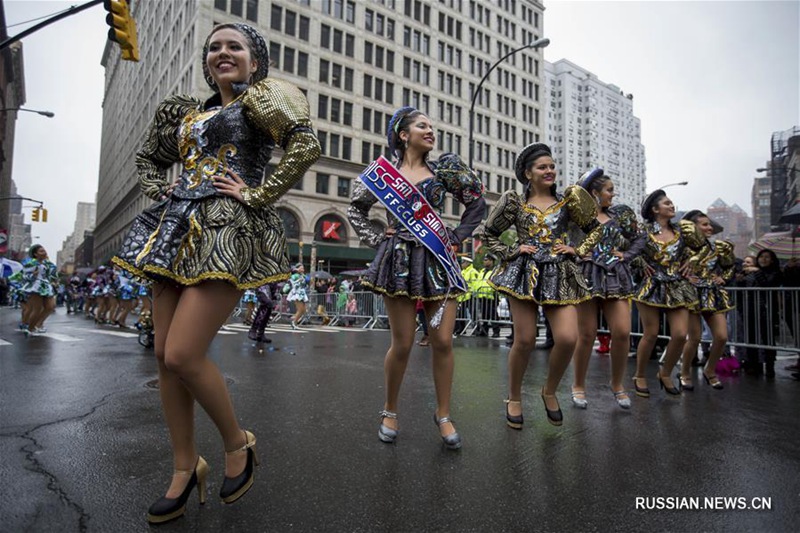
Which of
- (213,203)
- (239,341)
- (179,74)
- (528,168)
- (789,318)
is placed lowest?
(239,341)

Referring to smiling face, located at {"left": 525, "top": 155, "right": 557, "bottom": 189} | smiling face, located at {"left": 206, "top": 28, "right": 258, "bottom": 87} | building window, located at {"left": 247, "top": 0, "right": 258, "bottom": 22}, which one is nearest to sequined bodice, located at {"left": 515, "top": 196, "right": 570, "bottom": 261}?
smiling face, located at {"left": 525, "top": 155, "right": 557, "bottom": 189}

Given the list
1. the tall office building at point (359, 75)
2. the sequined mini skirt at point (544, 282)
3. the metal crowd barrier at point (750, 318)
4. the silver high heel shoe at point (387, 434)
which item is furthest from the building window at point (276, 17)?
the silver high heel shoe at point (387, 434)

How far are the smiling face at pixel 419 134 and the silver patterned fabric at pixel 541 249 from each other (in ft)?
3.16

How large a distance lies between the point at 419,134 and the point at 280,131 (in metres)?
1.48

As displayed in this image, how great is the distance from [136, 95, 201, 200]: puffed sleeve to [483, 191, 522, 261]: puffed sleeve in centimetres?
249

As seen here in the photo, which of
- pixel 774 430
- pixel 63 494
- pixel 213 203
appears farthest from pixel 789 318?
pixel 63 494

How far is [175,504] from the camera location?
2.10 metres

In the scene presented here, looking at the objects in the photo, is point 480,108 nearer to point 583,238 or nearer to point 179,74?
point 179,74

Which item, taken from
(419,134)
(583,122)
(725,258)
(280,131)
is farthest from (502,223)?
(583,122)

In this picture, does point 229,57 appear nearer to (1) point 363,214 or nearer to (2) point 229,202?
(2) point 229,202

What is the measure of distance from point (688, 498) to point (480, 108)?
53858 mm

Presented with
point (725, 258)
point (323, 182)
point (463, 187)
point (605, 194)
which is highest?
point (323, 182)

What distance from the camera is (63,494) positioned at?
2.35m

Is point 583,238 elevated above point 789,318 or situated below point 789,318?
above
